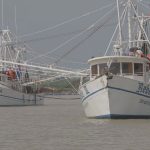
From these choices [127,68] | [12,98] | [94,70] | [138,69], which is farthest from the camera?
[12,98]

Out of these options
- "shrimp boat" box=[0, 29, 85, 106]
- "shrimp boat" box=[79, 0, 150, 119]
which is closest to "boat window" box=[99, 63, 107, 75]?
"shrimp boat" box=[79, 0, 150, 119]

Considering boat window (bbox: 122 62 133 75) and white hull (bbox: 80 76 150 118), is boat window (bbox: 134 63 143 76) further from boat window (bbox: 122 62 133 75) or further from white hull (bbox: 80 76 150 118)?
white hull (bbox: 80 76 150 118)

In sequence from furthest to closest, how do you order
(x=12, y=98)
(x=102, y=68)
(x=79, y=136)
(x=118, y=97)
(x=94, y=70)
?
(x=12, y=98) → (x=94, y=70) → (x=102, y=68) → (x=118, y=97) → (x=79, y=136)

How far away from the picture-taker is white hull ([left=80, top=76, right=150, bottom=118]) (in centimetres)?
3444

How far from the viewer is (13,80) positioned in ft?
239

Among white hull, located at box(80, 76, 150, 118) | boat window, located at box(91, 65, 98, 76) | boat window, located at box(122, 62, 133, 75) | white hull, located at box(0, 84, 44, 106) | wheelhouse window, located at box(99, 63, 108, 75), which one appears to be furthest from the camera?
white hull, located at box(0, 84, 44, 106)

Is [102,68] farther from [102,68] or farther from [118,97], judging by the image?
[118,97]

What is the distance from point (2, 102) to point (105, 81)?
34983mm

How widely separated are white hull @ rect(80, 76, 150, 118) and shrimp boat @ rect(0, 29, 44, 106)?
28.6 metres

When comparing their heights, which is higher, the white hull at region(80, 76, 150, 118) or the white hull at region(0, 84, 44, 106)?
the white hull at region(80, 76, 150, 118)

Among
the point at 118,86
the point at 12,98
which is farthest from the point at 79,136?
the point at 12,98

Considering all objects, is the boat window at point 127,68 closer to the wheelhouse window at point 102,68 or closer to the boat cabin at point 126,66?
the boat cabin at point 126,66

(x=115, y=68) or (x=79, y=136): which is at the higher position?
(x=115, y=68)

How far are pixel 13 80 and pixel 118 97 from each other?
39.4 meters
